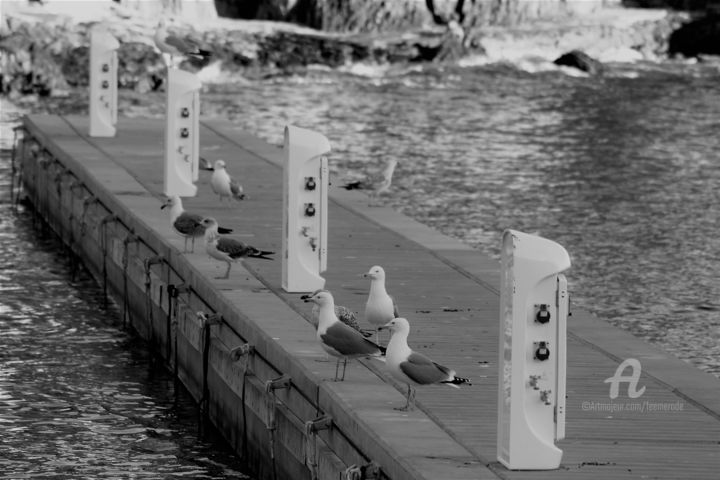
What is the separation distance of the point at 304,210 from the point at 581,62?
177 feet

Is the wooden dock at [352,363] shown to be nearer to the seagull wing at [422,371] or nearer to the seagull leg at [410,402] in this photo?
the seagull leg at [410,402]

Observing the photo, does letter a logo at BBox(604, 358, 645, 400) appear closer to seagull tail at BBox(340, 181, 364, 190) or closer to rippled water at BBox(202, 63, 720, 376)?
rippled water at BBox(202, 63, 720, 376)

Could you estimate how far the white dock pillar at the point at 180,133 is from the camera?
23.4 m

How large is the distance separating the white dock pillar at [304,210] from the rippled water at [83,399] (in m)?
1.85

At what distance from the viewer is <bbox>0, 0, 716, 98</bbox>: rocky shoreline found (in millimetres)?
60156

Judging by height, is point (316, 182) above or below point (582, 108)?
above

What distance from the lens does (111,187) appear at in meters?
23.9

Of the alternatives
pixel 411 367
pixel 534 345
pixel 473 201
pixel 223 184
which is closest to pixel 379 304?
pixel 411 367

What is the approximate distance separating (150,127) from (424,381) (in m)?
21.6

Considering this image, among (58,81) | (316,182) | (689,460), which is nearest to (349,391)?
(689,460)

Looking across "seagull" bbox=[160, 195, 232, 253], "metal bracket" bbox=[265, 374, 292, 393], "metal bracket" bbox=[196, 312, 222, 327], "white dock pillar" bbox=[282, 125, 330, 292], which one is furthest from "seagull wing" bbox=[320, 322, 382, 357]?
"seagull" bbox=[160, 195, 232, 253]

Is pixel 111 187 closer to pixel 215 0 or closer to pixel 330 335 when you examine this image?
pixel 330 335

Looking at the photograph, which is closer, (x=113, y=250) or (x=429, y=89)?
(x=113, y=250)

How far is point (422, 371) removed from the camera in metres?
11.7
